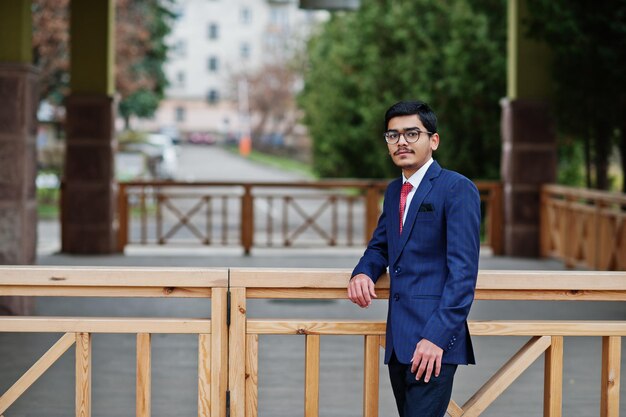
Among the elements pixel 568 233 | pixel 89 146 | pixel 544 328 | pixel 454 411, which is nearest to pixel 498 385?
pixel 454 411

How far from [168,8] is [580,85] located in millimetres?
27300

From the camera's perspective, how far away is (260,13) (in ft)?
362

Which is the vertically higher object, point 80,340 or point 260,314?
point 80,340

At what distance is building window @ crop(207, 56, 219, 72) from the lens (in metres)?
112

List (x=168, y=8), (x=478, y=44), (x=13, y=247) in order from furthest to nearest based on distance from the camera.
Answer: (x=168, y=8) → (x=478, y=44) → (x=13, y=247)

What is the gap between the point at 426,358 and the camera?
438cm

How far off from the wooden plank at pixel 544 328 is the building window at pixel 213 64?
354 feet

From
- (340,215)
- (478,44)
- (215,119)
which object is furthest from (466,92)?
(215,119)

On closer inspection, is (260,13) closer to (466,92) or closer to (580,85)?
(466,92)

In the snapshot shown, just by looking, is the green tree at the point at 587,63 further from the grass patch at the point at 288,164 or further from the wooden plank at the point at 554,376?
the grass patch at the point at 288,164

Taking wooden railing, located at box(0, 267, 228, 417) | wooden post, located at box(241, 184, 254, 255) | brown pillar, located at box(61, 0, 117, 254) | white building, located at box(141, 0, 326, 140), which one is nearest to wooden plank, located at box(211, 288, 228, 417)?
wooden railing, located at box(0, 267, 228, 417)

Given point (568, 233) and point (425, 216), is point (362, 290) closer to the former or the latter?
point (425, 216)

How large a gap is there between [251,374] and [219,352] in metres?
0.17

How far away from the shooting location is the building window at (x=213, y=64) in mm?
111688
